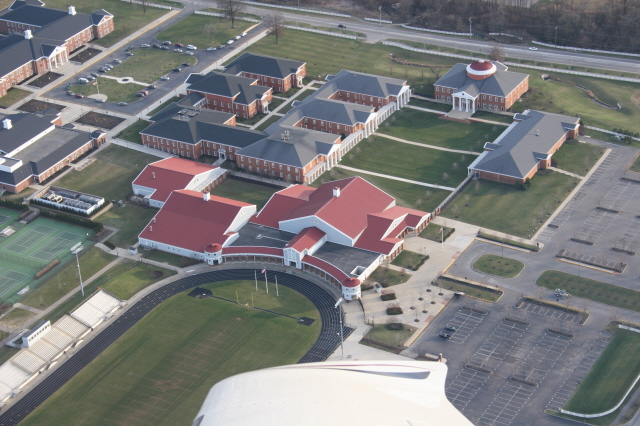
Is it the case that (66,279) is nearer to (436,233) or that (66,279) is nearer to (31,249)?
(31,249)

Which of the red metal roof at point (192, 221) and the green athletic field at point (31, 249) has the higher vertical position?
the red metal roof at point (192, 221)

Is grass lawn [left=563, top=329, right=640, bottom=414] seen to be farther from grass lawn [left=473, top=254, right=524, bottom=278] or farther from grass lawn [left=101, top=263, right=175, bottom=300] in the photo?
grass lawn [left=101, top=263, right=175, bottom=300]

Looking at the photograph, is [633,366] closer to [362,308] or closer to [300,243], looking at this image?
[362,308]

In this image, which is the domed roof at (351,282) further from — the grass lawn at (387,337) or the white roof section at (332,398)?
the white roof section at (332,398)

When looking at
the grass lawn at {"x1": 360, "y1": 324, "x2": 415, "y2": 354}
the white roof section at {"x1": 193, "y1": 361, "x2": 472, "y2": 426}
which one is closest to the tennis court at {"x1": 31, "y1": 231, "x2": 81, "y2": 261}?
the grass lawn at {"x1": 360, "y1": 324, "x2": 415, "y2": 354}

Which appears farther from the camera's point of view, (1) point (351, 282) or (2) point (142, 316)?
(1) point (351, 282)

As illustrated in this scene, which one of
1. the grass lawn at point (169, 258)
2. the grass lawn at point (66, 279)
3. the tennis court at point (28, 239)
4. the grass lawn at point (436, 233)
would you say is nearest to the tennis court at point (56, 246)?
the tennis court at point (28, 239)

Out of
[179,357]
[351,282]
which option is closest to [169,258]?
[179,357]
